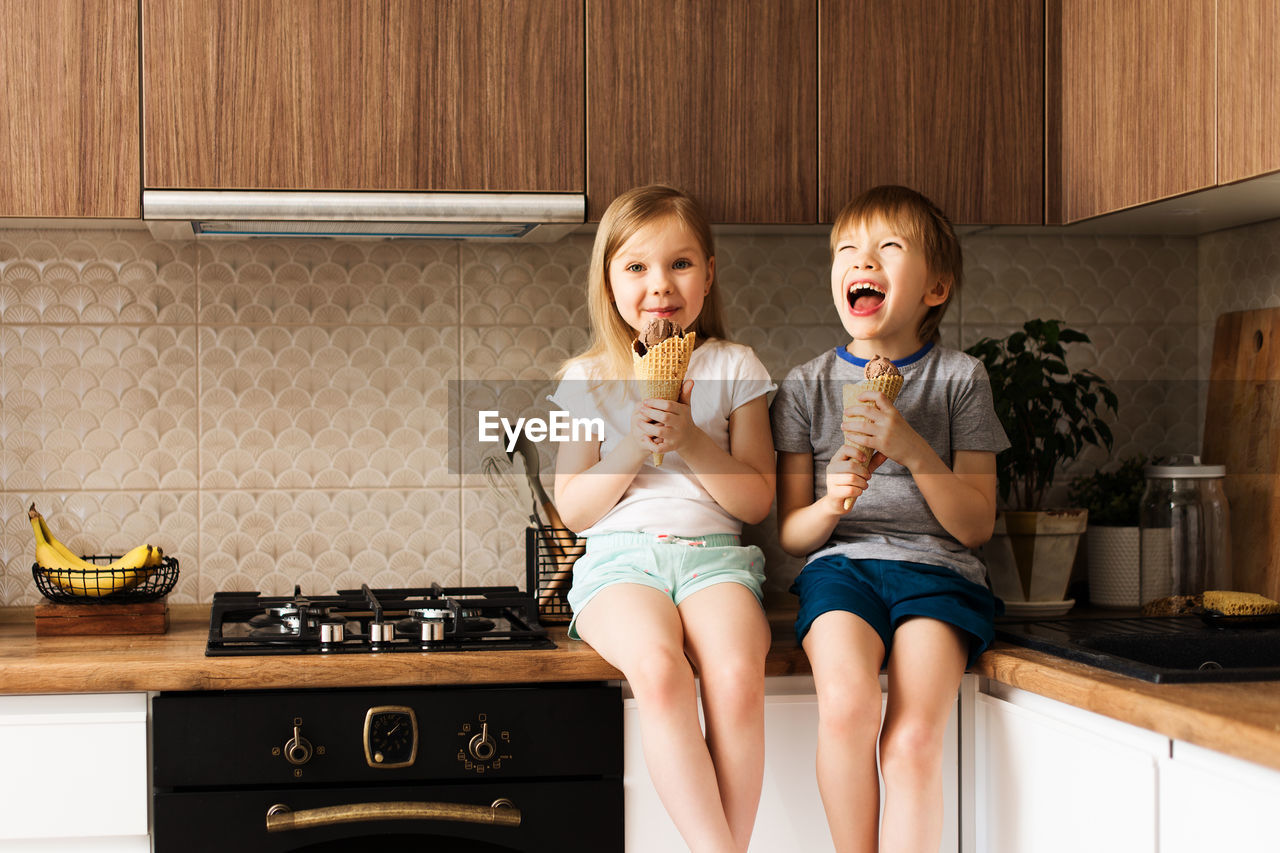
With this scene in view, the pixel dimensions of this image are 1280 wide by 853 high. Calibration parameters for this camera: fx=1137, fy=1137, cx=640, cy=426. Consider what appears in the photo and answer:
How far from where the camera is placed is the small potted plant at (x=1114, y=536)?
185 cm

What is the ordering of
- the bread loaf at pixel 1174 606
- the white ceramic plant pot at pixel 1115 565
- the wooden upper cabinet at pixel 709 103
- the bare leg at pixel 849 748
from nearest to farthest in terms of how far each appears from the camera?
the bare leg at pixel 849 748 < the wooden upper cabinet at pixel 709 103 < the bread loaf at pixel 1174 606 < the white ceramic plant pot at pixel 1115 565

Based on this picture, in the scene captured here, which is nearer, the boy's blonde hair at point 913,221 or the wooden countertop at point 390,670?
the wooden countertop at point 390,670

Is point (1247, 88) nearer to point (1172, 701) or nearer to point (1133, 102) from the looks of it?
point (1133, 102)

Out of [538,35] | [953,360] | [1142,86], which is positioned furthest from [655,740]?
[1142,86]

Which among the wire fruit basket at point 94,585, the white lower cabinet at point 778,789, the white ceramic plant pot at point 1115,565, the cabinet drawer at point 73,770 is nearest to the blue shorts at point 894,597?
the white lower cabinet at point 778,789

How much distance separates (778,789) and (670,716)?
0.24m

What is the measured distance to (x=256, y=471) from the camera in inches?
73.9

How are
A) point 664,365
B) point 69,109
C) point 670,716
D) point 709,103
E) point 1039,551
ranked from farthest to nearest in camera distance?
point 1039,551 < point 709,103 < point 69,109 < point 664,365 < point 670,716

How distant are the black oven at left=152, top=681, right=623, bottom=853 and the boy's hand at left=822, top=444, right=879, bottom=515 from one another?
374 mm

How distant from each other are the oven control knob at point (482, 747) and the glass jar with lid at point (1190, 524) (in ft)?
3.54

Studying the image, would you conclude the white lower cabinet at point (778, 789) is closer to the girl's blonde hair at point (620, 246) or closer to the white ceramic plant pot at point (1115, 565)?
the girl's blonde hair at point (620, 246)

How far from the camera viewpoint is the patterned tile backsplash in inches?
72.2

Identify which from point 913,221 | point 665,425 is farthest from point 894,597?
point 913,221

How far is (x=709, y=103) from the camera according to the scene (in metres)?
1.65
